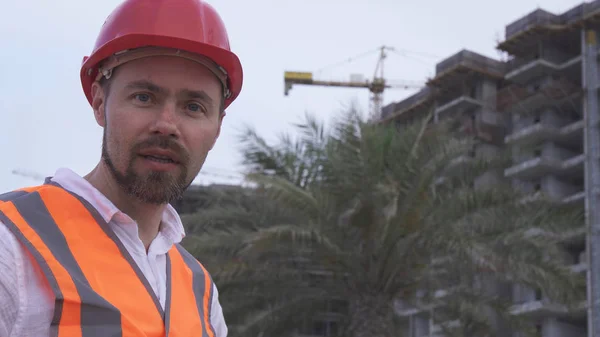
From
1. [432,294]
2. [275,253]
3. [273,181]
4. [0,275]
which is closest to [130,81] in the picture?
[0,275]

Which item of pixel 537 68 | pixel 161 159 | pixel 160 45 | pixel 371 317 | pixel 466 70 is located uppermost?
pixel 466 70

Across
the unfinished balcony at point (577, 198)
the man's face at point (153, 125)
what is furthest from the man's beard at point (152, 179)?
the unfinished balcony at point (577, 198)

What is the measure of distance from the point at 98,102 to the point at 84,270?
483 millimetres

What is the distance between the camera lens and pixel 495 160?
41.7ft

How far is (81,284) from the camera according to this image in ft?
5.51

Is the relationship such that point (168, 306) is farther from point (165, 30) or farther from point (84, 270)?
point (165, 30)

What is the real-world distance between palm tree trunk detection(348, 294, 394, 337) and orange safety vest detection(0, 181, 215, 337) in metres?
10.9

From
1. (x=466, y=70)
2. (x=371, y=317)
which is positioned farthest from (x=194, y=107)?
(x=466, y=70)

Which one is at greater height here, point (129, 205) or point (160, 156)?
point (160, 156)

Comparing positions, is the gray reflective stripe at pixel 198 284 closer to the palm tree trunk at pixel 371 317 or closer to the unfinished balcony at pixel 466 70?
the palm tree trunk at pixel 371 317

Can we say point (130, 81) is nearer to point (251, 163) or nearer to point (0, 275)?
point (0, 275)

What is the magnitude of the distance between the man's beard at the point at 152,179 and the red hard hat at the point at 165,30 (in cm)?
21

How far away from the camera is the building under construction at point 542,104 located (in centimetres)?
5316

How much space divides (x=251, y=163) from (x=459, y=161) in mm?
3185
